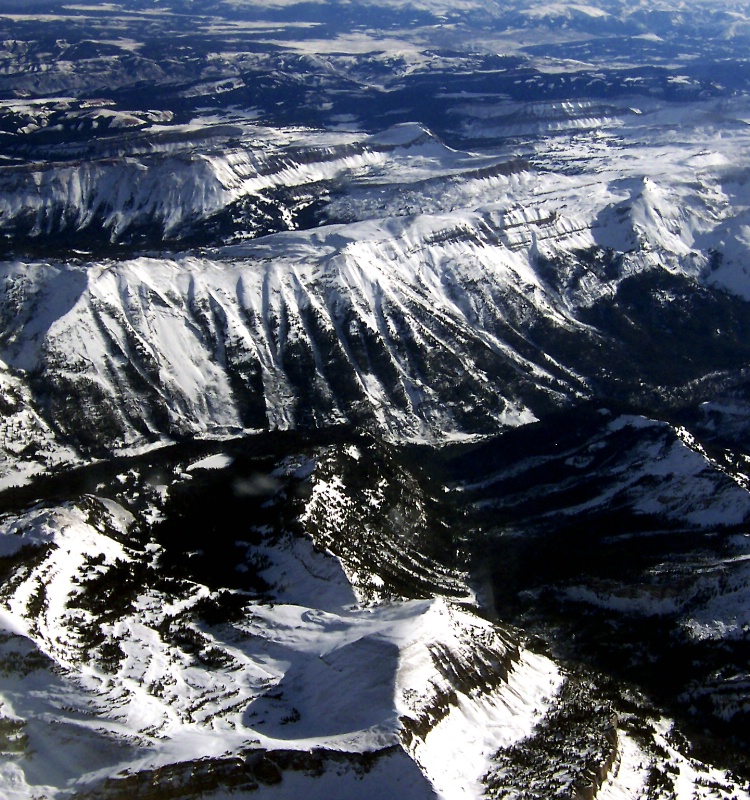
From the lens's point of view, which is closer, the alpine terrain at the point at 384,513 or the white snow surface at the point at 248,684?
the white snow surface at the point at 248,684

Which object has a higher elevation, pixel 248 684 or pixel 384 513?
pixel 248 684

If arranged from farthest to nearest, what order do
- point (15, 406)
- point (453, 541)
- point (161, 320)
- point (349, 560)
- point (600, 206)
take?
point (600, 206), point (161, 320), point (15, 406), point (453, 541), point (349, 560)

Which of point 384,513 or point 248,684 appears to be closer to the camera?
point 248,684

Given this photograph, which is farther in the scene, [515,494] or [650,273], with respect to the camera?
[650,273]

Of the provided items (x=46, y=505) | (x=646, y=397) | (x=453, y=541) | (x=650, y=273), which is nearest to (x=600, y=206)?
(x=650, y=273)

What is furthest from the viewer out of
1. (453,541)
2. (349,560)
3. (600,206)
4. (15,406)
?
(600,206)

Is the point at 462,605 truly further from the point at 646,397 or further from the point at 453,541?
the point at 646,397

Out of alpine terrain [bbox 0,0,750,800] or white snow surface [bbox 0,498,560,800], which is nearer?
white snow surface [bbox 0,498,560,800]

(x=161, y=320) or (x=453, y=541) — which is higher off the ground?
(x=161, y=320)
